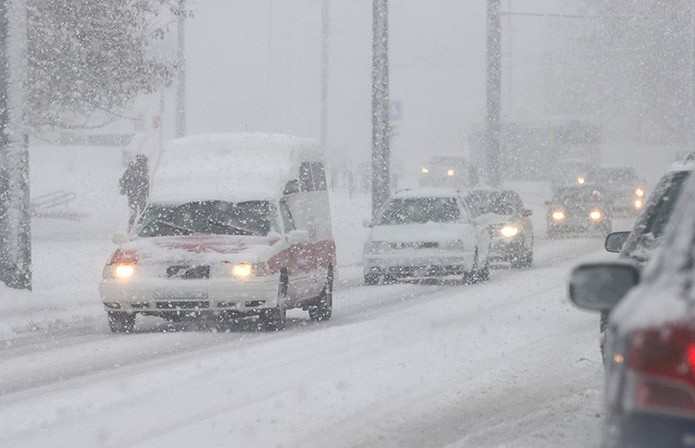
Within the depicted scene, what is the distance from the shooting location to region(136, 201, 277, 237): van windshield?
16.8m

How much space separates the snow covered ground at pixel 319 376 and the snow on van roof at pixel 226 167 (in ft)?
4.81

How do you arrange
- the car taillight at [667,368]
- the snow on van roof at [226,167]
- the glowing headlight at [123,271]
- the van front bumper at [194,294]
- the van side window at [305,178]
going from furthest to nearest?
1. the van side window at [305,178]
2. the snow on van roof at [226,167]
3. the glowing headlight at [123,271]
4. the van front bumper at [194,294]
5. the car taillight at [667,368]

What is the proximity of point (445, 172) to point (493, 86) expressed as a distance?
30571 millimetres

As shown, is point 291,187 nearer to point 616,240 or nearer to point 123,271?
point 123,271

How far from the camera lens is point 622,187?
159ft

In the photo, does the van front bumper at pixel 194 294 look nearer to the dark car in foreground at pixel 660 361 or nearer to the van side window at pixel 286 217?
the van side window at pixel 286 217

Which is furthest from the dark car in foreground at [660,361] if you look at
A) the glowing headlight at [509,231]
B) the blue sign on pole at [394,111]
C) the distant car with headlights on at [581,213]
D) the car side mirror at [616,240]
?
the distant car with headlights on at [581,213]

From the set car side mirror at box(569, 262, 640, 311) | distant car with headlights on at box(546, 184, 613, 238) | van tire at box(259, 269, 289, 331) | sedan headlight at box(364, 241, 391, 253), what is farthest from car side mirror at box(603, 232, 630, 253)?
distant car with headlights on at box(546, 184, 613, 238)

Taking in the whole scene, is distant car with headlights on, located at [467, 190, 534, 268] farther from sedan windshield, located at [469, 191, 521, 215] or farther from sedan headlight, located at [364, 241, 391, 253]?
sedan headlight, located at [364, 241, 391, 253]

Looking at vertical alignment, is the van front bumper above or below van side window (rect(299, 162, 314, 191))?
below

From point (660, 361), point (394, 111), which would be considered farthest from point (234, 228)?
point (394, 111)

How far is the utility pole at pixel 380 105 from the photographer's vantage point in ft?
103

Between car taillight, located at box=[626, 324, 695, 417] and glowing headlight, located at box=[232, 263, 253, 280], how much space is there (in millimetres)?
12302

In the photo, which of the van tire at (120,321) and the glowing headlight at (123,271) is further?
the van tire at (120,321)
